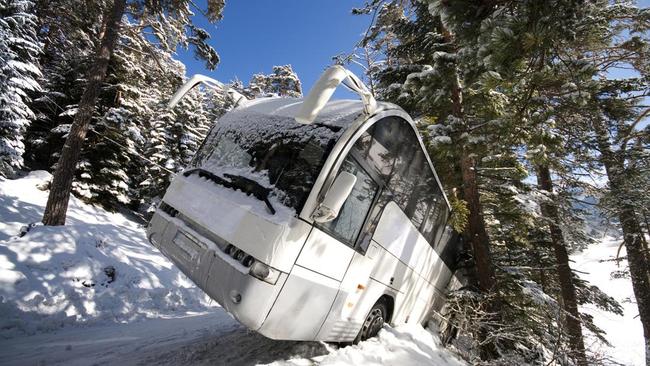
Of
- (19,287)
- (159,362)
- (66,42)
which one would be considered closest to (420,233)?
(159,362)

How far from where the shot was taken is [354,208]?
13.0 feet

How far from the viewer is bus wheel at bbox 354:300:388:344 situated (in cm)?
469

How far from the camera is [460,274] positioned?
9.22 m

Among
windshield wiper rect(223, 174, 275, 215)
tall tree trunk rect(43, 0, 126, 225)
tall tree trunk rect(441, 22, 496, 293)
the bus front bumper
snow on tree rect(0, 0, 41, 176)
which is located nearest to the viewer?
the bus front bumper

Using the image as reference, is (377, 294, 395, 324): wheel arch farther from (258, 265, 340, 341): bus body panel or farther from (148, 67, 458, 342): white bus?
(258, 265, 340, 341): bus body panel

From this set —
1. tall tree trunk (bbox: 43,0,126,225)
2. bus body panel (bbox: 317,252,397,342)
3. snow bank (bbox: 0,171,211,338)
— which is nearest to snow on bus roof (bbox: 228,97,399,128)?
bus body panel (bbox: 317,252,397,342)

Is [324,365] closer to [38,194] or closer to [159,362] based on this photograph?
[159,362]

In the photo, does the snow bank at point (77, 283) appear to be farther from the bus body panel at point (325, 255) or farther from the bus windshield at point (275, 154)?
the bus body panel at point (325, 255)

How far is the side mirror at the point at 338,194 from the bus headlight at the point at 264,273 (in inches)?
29.5

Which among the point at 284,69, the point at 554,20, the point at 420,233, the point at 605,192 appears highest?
the point at 284,69

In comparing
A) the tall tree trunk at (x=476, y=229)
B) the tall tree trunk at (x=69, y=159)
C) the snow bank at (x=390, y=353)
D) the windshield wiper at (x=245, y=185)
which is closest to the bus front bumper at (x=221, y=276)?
the windshield wiper at (x=245, y=185)

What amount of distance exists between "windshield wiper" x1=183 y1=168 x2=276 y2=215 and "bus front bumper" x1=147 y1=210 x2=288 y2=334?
68 cm

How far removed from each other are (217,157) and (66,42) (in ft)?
47.1

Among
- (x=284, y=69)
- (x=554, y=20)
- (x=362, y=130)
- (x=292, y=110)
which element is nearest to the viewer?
(x=554, y=20)
